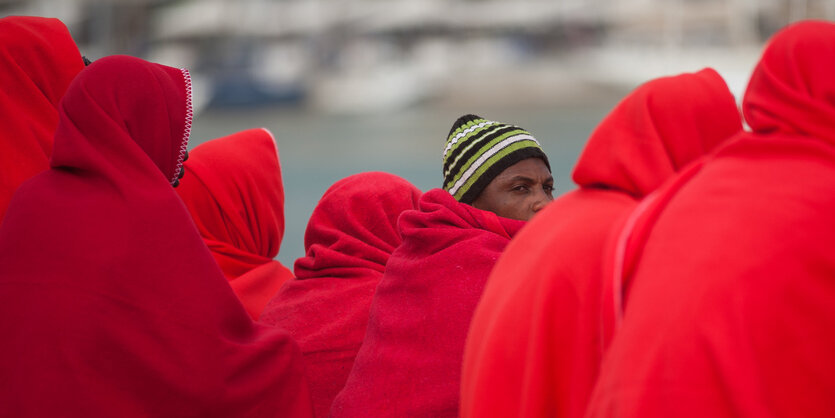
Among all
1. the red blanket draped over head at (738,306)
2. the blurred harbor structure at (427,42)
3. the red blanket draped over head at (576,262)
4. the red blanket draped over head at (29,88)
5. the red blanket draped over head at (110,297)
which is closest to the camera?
the red blanket draped over head at (738,306)

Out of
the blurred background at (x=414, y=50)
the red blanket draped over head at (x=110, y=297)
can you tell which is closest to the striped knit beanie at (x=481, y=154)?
the red blanket draped over head at (x=110, y=297)

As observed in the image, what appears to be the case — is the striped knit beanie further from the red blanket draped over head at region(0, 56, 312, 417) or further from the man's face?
the red blanket draped over head at region(0, 56, 312, 417)

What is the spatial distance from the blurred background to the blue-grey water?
82 mm

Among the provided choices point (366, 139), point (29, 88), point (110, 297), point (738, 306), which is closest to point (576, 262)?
point (738, 306)

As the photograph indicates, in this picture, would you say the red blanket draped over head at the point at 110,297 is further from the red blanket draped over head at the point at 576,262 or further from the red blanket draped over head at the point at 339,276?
the red blanket draped over head at the point at 576,262

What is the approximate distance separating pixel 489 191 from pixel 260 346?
74 cm

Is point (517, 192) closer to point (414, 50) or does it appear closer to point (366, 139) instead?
point (366, 139)

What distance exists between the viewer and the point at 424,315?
1760mm

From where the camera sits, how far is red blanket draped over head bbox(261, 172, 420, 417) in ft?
6.55

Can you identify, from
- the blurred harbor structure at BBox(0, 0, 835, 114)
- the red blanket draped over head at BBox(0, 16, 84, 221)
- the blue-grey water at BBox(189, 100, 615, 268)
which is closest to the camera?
the red blanket draped over head at BBox(0, 16, 84, 221)

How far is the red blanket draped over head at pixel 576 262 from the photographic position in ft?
3.87

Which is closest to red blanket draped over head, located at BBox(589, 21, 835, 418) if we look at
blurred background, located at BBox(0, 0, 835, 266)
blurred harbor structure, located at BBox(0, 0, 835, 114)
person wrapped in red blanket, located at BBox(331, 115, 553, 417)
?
person wrapped in red blanket, located at BBox(331, 115, 553, 417)

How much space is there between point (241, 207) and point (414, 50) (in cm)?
1916

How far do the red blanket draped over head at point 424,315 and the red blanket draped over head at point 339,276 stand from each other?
0.63 feet
